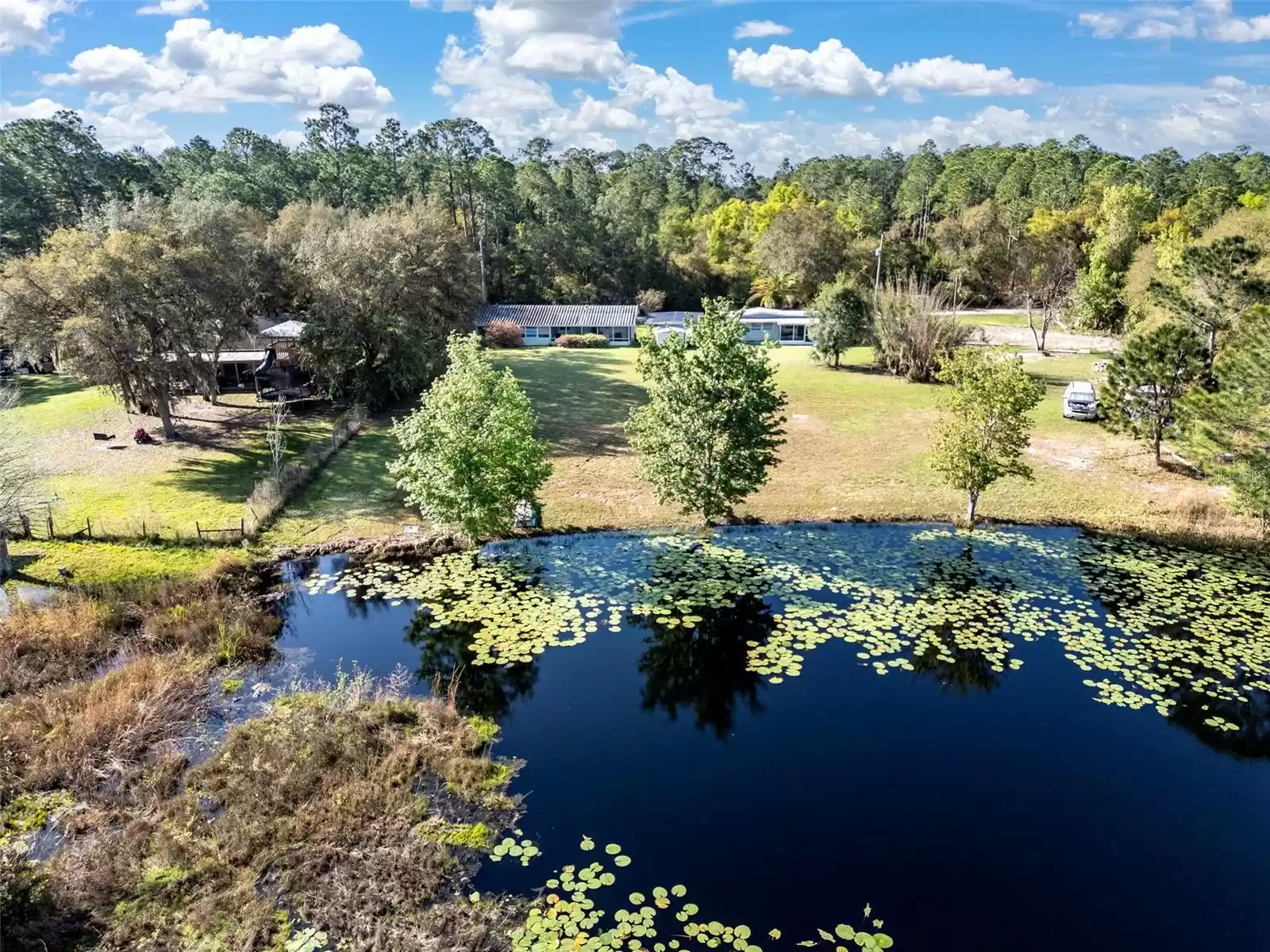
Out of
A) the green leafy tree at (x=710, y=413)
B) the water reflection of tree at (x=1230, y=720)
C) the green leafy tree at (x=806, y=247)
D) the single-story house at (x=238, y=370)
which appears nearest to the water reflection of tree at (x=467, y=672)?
the green leafy tree at (x=710, y=413)

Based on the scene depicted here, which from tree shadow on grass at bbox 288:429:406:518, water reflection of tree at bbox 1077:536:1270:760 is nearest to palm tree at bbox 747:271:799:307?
tree shadow on grass at bbox 288:429:406:518

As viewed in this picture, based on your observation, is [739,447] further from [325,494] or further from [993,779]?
[325,494]

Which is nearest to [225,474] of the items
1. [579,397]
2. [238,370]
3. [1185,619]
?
[238,370]

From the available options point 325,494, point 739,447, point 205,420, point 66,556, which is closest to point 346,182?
point 205,420

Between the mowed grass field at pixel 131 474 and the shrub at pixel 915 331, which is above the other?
the shrub at pixel 915 331

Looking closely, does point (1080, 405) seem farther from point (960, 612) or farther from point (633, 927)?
point (633, 927)

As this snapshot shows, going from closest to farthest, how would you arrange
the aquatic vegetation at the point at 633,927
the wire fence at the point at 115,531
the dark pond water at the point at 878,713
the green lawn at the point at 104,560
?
the aquatic vegetation at the point at 633,927 → the dark pond water at the point at 878,713 → the green lawn at the point at 104,560 → the wire fence at the point at 115,531

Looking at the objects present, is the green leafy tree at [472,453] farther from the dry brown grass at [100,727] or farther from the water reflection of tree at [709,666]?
the dry brown grass at [100,727]

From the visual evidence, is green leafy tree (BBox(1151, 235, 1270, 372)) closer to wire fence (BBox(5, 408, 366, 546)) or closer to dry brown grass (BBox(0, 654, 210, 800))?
wire fence (BBox(5, 408, 366, 546))
